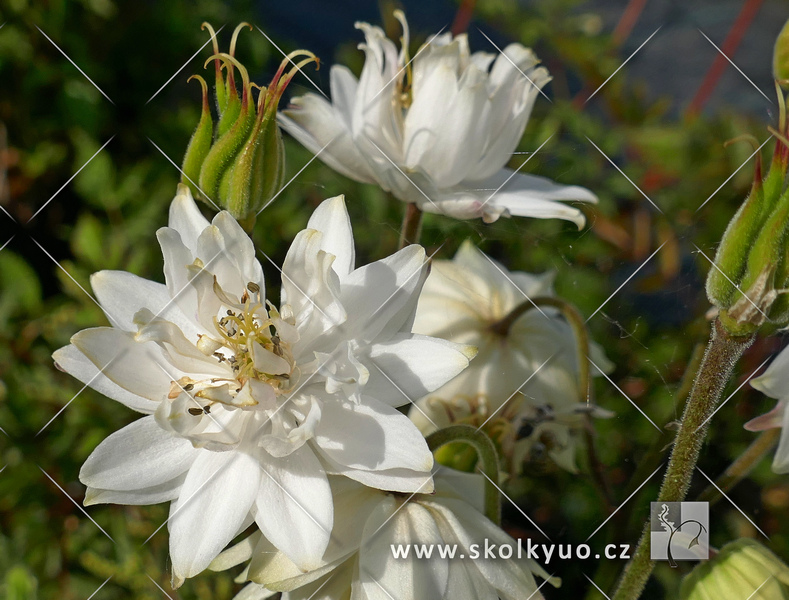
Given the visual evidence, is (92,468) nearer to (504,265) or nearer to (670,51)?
(504,265)

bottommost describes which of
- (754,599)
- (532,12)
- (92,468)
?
(754,599)

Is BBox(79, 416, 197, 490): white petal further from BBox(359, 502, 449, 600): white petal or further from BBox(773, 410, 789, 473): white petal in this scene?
BBox(773, 410, 789, 473): white petal

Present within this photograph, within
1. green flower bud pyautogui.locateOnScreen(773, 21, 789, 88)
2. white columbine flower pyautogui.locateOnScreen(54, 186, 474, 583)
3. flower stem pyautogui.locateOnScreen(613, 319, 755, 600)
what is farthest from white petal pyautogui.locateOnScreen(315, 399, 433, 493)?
green flower bud pyautogui.locateOnScreen(773, 21, 789, 88)

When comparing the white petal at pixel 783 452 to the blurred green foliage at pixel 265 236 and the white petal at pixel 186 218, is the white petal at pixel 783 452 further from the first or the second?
the white petal at pixel 186 218

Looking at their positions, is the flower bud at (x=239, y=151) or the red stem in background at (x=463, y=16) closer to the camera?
the flower bud at (x=239, y=151)

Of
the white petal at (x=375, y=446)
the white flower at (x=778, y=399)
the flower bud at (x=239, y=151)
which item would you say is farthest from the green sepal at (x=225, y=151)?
the white flower at (x=778, y=399)

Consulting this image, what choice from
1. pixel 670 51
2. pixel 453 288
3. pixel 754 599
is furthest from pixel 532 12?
pixel 754 599

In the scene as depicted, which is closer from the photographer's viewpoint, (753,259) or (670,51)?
(753,259)
